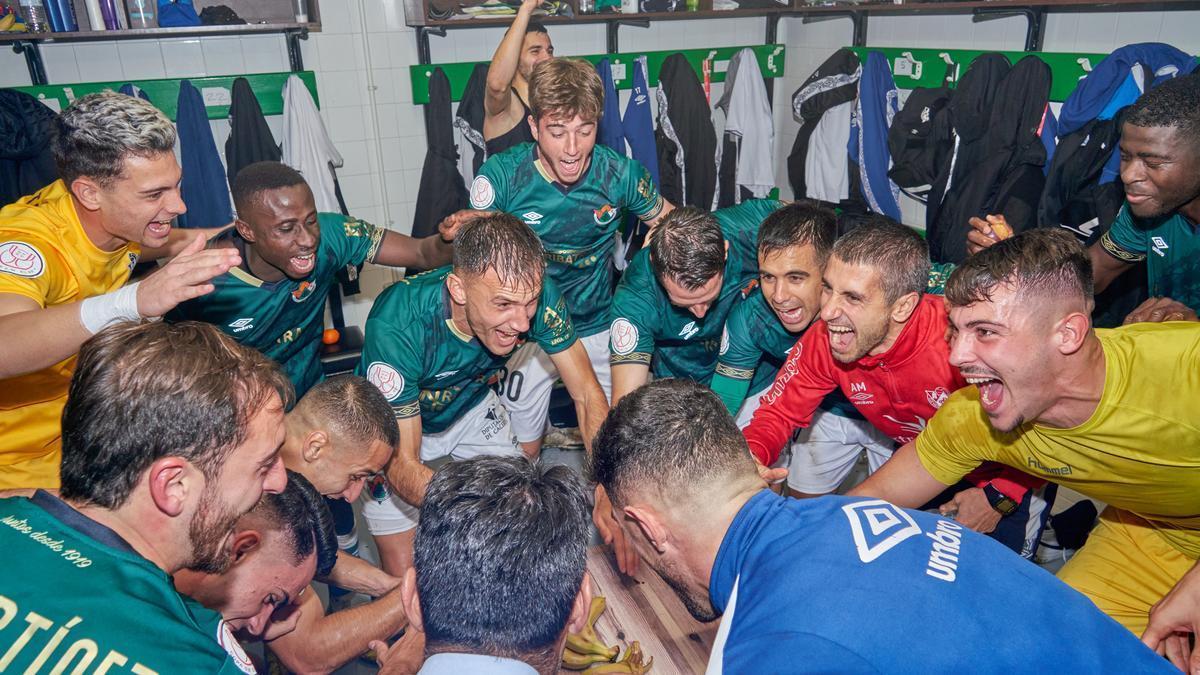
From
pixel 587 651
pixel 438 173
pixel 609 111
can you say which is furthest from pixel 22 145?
pixel 587 651

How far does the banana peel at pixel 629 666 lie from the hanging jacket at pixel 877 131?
4223 millimetres

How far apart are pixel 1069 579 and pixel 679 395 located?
66.1 inches

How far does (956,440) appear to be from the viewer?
2373 mm

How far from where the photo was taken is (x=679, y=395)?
185cm

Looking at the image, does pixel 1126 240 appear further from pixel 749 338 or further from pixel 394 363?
pixel 394 363

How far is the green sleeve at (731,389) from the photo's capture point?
325 centimetres

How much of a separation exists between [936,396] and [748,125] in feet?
13.1

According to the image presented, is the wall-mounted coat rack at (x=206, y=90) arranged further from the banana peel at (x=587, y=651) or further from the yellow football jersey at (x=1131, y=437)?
the yellow football jersey at (x=1131, y=437)

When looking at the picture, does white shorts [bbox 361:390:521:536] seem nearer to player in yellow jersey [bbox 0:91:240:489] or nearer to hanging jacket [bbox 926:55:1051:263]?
player in yellow jersey [bbox 0:91:240:489]

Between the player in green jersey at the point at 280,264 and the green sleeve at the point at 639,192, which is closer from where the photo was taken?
the player in green jersey at the point at 280,264

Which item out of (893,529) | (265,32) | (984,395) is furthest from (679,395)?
(265,32)

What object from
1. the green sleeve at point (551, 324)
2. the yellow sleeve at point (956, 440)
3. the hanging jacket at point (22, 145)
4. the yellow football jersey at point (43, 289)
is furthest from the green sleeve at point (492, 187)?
the hanging jacket at point (22, 145)

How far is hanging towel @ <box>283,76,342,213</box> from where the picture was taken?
5.09 meters

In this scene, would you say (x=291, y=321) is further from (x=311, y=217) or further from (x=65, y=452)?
(x=65, y=452)
